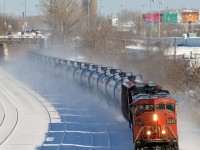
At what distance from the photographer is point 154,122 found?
23.2 m

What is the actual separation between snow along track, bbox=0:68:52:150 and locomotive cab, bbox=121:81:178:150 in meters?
5.94

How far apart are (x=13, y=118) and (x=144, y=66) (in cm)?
1690

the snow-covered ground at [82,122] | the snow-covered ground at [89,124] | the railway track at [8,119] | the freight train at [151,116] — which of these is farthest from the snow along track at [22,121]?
the freight train at [151,116]

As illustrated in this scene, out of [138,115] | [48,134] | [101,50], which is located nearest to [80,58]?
[101,50]

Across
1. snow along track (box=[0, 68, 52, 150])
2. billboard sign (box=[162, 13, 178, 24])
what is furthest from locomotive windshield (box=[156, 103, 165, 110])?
billboard sign (box=[162, 13, 178, 24])

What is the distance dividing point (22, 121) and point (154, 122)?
1373 cm

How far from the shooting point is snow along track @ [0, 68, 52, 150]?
91.2 feet

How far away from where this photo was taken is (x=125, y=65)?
2231 inches

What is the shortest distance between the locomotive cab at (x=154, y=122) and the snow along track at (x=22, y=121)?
594 centimetres

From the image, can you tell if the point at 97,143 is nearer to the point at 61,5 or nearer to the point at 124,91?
the point at 124,91

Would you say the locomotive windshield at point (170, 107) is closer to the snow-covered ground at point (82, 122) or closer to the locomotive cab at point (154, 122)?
the locomotive cab at point (154, 122)

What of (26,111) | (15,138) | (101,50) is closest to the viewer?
(15,138)

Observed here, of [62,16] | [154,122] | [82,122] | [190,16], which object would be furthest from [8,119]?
[190,16]

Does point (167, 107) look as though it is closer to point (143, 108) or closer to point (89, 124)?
point (143, 108)
